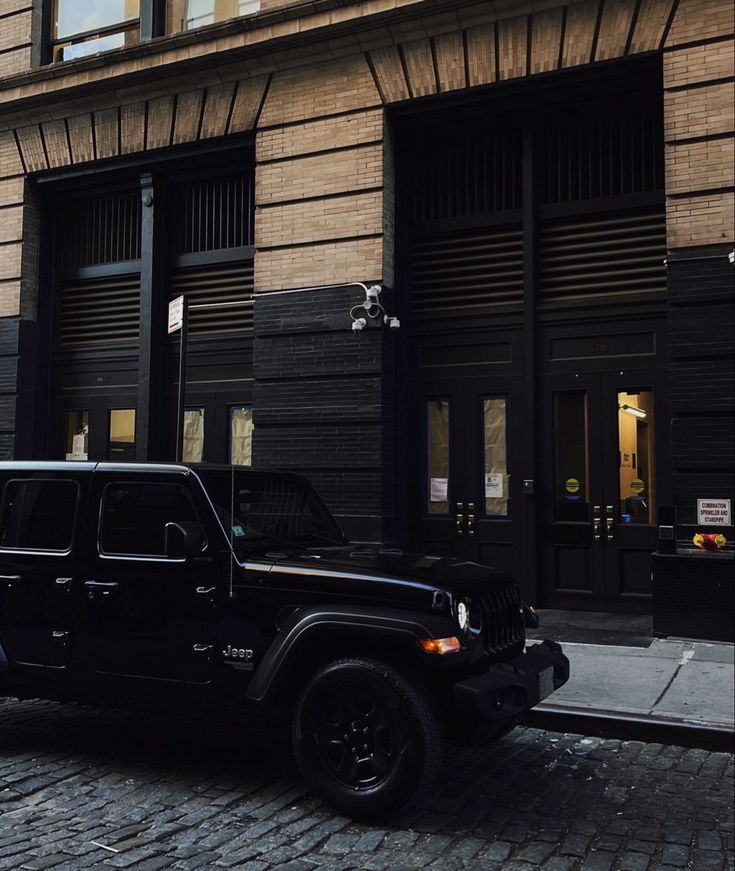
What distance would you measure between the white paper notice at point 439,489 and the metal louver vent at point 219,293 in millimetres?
3339

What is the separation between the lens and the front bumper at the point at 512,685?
4.07 metres

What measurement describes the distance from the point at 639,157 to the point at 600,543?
4.43 m

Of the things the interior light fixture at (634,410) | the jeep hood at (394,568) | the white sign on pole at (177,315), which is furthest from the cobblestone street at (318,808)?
the interior light fixture at (634,410)

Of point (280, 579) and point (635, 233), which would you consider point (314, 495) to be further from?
point (635, 233)

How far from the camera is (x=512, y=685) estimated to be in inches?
169

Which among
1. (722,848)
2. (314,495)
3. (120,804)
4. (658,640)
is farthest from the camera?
(658,640)

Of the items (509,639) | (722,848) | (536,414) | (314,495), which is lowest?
(722,848)

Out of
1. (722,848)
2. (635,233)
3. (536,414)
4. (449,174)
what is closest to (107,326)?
(449,174)

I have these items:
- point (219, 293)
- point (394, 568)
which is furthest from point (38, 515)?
point (219, 293)

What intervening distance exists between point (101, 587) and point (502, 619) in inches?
91.5

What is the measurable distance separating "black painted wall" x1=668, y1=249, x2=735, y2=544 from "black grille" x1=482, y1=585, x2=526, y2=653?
164 inches

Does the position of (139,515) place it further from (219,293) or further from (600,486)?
(219,293)

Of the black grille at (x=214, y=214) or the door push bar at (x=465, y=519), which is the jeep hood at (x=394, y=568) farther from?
the black grille at (x=214, y=214)

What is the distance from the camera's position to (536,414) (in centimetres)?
981
